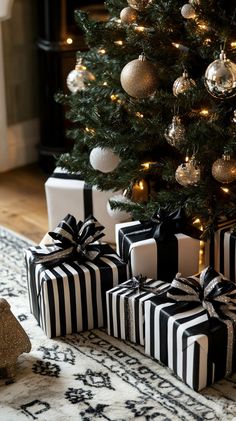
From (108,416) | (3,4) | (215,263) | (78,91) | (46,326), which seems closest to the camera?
(108,416)

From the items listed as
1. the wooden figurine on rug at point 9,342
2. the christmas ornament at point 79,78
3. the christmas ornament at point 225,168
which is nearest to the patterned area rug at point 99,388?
the wooden figurine on rug at point 9,342

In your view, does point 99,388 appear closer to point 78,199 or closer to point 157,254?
point 157,254

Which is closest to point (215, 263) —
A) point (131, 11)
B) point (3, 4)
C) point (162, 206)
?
point (162, 206)

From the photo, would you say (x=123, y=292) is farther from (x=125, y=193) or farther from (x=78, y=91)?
(x=78, y=91)

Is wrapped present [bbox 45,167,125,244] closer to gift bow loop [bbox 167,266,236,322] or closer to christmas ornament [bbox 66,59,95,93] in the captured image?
christmas ornament [bbox 66,59,95,93]

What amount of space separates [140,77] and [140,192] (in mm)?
558

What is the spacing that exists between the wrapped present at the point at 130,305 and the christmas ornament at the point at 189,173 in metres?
0.36

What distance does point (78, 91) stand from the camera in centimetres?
320

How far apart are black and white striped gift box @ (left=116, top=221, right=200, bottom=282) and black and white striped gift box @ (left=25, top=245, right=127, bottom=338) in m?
0.05

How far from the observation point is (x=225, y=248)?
112 inches

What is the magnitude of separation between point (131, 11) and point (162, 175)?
0.60 metres

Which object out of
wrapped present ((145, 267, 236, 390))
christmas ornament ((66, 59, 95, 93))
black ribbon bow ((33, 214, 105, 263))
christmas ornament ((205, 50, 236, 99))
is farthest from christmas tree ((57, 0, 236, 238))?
wrapped present ((145, 267, 236, 390))

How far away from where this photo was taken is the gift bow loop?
8.11 ft

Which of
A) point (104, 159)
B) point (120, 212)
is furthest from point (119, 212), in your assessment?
point (104, 159)
